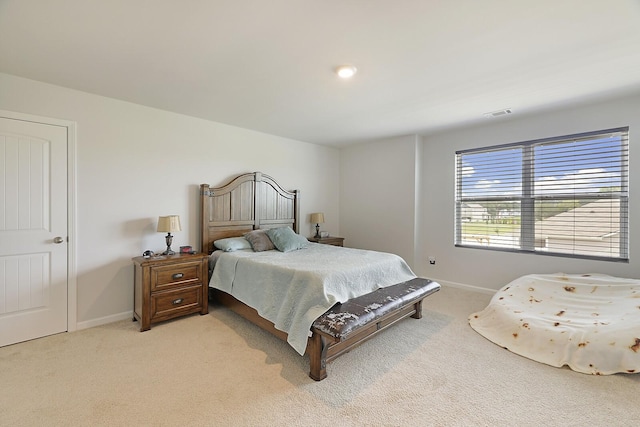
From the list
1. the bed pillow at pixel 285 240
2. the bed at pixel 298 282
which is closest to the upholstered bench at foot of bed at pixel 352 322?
the bed at pixel 298 282

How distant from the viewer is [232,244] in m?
3.54

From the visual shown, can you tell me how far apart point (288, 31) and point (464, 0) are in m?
1.06

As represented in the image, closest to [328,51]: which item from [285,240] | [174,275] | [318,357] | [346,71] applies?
[346,71]

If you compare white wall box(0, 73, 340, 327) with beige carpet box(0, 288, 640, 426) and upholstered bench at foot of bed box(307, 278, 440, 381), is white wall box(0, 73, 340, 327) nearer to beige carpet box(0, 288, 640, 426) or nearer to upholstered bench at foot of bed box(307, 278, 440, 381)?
beige carpet box(0, 288, 640, 426)

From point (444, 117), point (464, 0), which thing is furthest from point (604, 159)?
point (464, 0)

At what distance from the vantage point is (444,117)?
3.59m

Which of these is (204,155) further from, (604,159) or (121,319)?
(604,159)

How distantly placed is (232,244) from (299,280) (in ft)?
4.88

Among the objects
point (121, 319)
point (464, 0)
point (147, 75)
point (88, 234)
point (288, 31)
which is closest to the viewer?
point (464, 0)

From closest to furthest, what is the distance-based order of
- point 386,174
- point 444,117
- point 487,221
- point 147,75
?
point 147,75 < point 444,117 < point 487,221 < point 386,174

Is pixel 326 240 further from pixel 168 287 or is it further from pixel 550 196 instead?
pixel 550 196

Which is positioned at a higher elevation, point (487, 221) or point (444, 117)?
point (444, 117)

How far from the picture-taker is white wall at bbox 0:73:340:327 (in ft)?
9.19

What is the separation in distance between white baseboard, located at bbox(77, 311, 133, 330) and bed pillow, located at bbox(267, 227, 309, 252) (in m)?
1.82
